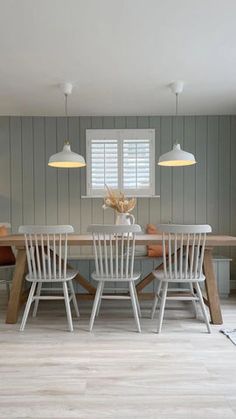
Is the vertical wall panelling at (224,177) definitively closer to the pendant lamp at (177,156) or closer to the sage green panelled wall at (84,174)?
the sage green panelled wall at (84,174)

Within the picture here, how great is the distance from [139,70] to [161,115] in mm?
1445

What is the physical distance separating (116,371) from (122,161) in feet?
9.58

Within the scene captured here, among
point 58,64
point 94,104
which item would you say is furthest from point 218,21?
point 94,104

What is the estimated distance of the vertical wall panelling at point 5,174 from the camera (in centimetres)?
434

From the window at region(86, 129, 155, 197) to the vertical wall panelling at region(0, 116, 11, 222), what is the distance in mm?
1115

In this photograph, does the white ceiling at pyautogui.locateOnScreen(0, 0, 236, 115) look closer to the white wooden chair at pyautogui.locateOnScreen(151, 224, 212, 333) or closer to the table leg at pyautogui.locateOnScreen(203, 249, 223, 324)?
the white wooden chair at pyautogui.locateOnScreen(151, 224, 212, 333)

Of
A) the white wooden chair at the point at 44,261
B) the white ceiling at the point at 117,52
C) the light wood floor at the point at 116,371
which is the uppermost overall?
the white ceiling at the point at 117,52

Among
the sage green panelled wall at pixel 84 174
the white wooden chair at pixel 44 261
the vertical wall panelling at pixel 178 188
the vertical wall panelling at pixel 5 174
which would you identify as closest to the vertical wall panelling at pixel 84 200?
the sage green panelled wall at pixel 84 174

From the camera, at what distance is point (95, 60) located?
2729 millimetres

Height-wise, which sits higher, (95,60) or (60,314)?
(95,60)

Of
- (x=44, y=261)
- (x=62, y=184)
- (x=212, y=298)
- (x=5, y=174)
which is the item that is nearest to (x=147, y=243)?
(x=212, y=298)

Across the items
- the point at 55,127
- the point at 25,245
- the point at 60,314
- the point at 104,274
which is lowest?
the point at 60,314

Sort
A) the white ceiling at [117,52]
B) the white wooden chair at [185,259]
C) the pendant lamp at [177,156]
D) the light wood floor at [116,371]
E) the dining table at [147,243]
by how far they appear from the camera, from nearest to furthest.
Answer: the light wood floor at [116,371] < the white ceiling at [117,52] < the white wooden chair at [185,259] < the dining table at [147,243] < the pendant lamp at [177,156]

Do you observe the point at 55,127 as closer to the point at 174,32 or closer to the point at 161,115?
the point at 161,115
